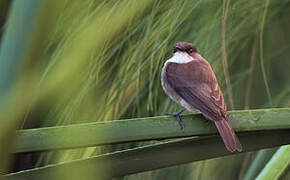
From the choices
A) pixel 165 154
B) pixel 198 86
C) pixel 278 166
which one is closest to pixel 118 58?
pixel 165 154

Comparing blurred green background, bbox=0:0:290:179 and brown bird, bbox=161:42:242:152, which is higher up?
blurred green background, bbox=0:0:290:179

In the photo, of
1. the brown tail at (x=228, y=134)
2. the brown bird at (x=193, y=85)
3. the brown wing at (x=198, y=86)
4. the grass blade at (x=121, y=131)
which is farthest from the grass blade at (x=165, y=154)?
the brown wing at (x=198, y=86)

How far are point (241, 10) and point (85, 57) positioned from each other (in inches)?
40.2

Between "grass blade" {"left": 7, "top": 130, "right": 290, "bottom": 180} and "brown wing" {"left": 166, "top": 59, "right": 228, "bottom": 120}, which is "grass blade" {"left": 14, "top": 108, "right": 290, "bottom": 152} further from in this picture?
"brown wing" {"left": 166, "top": 59, "right": 228, "bottom": 120}

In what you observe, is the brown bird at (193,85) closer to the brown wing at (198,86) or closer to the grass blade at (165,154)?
the brown wing at (198,86)

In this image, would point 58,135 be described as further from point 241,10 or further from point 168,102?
point 168,102

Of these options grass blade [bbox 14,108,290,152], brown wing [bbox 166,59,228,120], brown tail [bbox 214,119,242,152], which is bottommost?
brown wing [bbox 166,59,228,120]

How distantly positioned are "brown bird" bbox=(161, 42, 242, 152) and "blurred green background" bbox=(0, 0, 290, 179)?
0.07 meters

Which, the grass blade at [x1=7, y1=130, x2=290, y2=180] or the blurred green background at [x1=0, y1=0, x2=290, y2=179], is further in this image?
the grass blade at [x1=7, y1=130, x2=290, y2=180]

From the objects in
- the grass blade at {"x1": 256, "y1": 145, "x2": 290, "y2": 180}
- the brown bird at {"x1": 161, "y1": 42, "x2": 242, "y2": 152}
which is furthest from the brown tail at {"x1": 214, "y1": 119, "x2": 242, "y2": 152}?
the grass blade at {"x1": 256, "y1": 145, "x2": 290, "y2": 180}

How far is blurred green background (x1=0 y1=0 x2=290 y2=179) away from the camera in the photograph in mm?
389

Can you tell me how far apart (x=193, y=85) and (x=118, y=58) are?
97 centimetres

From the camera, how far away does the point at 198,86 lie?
2143 mm

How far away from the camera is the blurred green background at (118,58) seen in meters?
0.39
